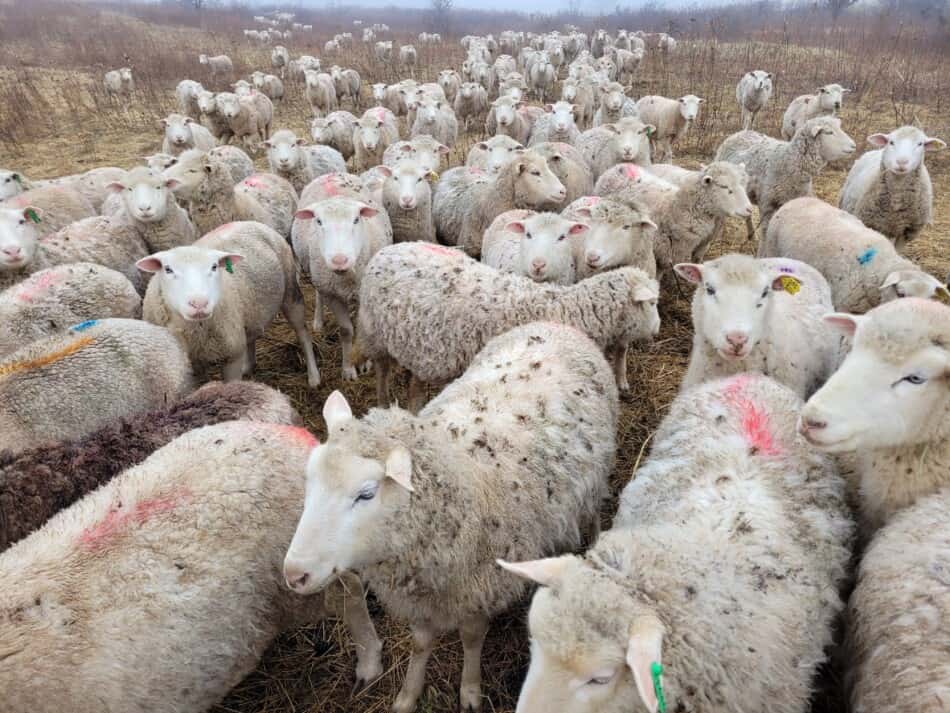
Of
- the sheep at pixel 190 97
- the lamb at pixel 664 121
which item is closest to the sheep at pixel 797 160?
the lamb at pixel 664 121

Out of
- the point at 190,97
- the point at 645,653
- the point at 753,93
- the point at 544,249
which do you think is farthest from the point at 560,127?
the point at 190,97

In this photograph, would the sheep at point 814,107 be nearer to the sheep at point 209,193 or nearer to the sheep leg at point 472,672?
the sheep at point 209,193

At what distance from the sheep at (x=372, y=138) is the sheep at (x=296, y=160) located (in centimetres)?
71

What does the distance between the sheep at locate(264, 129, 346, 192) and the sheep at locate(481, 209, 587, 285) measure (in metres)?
4.29

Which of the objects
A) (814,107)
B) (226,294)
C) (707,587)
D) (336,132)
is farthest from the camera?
(336,132)

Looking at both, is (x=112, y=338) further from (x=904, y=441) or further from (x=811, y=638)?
(x=904, y=441)

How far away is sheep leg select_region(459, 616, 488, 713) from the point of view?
2617mm

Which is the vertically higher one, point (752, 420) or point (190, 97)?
point (752, 420)

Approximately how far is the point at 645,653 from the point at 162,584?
172cm

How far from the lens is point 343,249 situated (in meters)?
4.74

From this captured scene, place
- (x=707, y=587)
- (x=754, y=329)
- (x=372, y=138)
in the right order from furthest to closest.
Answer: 1. (x=372, y=138)
2. (x=754, y=329)
3. (x=707, y=587)

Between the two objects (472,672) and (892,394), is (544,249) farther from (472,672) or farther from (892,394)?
(472,672)

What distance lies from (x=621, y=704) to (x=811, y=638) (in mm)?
804

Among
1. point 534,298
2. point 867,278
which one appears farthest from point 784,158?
point 534,298
